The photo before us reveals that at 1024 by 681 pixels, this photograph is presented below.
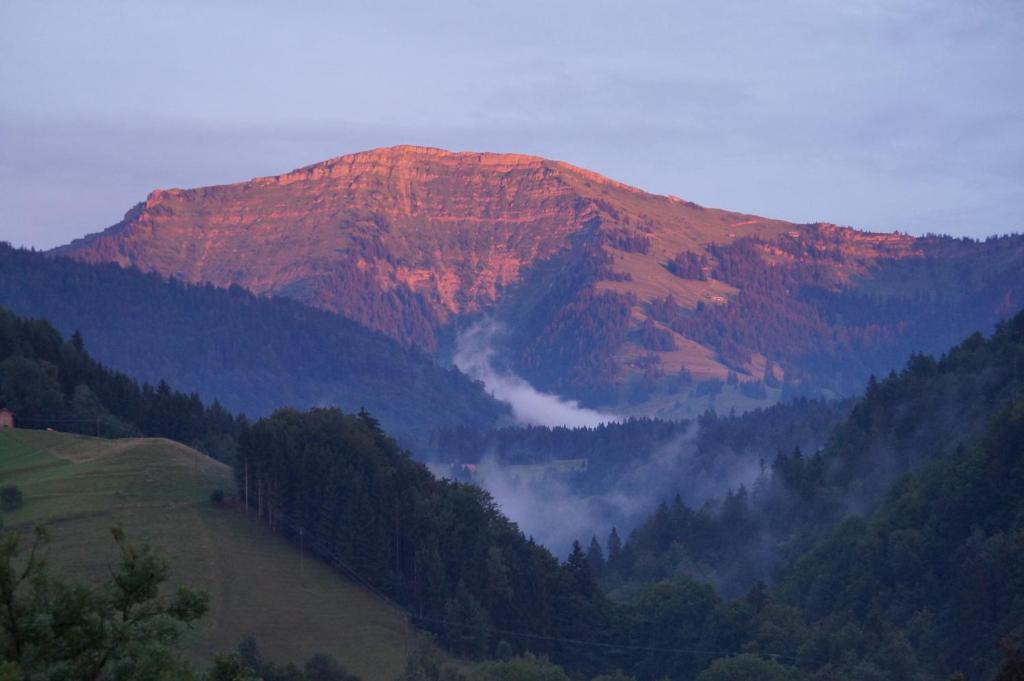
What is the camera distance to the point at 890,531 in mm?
125625

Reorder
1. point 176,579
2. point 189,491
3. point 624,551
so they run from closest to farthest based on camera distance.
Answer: point 176,579 → point 189,491 → point 624,551

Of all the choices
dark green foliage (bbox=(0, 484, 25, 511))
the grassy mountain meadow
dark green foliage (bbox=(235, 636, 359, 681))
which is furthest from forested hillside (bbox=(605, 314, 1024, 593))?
dark green foliage (bbox=(0, 484, 25, 511))

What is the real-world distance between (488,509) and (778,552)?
3639cm

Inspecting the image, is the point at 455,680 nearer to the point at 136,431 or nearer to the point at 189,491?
the point at 189,491

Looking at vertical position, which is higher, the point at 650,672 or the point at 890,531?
the point at 890,531

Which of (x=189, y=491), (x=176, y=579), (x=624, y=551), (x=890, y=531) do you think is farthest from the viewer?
(x=624, y=551)

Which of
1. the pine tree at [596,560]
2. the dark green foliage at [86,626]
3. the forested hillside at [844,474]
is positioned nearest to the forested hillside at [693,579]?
the forested hillside at [844,474]

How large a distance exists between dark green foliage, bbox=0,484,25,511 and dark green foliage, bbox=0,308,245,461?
35116mm

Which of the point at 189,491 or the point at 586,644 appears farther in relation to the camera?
the point at 586,644

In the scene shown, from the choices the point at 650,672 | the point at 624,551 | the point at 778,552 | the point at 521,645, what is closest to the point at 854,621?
the point at 650,672

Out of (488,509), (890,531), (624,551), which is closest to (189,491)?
(488,509)

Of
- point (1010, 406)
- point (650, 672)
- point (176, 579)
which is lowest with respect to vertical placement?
point (650, 672)

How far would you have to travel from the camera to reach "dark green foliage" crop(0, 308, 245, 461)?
133750mm

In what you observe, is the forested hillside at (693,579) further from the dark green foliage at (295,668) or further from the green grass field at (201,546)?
the dark green foliage at (295,668)
